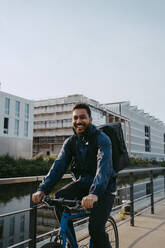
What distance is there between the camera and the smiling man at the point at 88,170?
6.64ft

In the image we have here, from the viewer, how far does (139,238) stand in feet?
12.9

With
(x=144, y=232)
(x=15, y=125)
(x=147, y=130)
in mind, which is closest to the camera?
(x=144, y=232)

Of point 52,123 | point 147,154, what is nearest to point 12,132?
point 52,123

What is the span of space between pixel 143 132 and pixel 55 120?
42.0 metres

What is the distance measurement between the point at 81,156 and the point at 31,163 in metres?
32.8

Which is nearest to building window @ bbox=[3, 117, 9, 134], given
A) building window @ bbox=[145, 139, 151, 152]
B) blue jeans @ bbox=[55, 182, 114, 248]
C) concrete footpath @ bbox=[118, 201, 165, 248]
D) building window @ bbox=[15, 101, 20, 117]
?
building window @ bbox=[15, 101, 20, 117]

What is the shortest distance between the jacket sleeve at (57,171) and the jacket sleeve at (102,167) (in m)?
0.38

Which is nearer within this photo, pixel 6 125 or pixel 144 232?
pixel 144 232

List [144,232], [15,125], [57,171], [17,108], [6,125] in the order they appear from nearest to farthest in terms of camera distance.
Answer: [57,171]
[144,232]
[6,125]
[15,125]
[17,108]

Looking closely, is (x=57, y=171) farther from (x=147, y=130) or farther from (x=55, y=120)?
Result: (x=147, y=130)

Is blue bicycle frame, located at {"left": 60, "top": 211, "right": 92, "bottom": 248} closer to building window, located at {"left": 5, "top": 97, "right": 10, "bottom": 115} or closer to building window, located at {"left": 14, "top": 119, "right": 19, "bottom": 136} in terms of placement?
building window, located at {"left": 5, "top": 97, "right": 10, "bottom": 115}

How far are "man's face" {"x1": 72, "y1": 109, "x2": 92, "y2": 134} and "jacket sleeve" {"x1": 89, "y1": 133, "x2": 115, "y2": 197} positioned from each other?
0.63 feet

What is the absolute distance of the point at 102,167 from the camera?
1973 mm

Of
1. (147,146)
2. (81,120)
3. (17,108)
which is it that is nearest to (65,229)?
(81,120)
